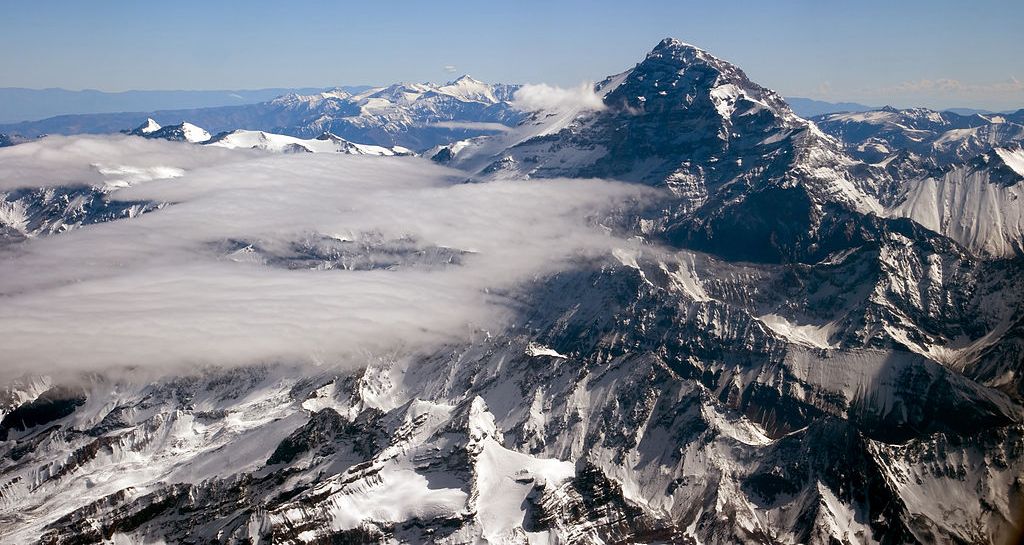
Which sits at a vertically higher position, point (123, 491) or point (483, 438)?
point (483, 438)

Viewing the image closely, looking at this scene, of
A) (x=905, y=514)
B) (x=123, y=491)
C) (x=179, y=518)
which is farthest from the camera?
(x=905, y=514)

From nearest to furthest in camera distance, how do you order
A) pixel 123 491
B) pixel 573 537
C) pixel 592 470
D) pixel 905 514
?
pixel 573 537
pixel 592 470
pixel 123 491
pixel 905 514

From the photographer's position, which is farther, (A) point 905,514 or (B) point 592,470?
(A) point 905,514

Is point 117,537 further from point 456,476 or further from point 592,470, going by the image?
point 592,470

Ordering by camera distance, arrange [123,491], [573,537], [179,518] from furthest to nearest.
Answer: [123,491] → [179,518] → [573,537]

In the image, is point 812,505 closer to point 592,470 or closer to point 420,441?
point 592,470

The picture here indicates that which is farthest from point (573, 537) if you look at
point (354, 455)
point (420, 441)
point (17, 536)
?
point (17, 536)

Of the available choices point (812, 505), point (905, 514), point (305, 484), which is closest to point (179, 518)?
point (305, 484)

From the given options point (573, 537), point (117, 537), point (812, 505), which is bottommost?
point (812, 505)

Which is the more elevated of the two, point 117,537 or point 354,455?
point 354,455
